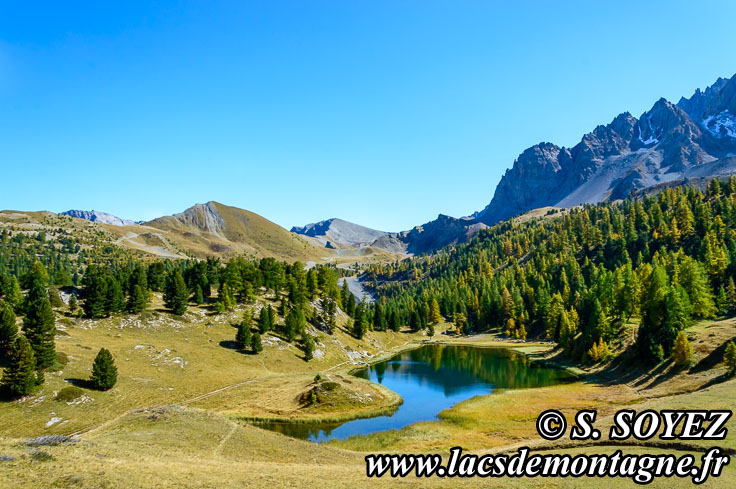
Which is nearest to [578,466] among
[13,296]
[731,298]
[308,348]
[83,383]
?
[83,383]

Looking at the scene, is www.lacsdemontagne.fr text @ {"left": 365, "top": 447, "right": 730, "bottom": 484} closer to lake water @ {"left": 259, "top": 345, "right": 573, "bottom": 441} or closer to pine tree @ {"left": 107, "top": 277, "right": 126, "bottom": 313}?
lake water @ {"left": 259, "top": 345, "right": 573, "bottom": 441}

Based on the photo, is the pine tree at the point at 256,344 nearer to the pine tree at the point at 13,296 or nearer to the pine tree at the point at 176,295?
the pine tree at the point at 176,295

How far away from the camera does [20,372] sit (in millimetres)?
54750

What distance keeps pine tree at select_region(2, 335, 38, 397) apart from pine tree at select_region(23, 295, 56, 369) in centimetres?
631

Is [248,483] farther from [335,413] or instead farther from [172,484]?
[335,413]

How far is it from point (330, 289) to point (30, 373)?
344ft

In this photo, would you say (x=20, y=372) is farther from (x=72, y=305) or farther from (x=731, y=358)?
(x=731, y=358)

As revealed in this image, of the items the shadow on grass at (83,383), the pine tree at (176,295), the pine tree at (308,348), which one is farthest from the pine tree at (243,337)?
the shadow on grass at (83,383)

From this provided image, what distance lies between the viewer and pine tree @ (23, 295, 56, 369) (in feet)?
203

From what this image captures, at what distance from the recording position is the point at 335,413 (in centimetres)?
6881

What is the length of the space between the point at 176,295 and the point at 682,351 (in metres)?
113

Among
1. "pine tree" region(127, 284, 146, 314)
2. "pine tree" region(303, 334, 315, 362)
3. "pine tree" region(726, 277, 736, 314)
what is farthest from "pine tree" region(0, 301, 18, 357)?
"pine tree" region(726, 277, 736, 314)
